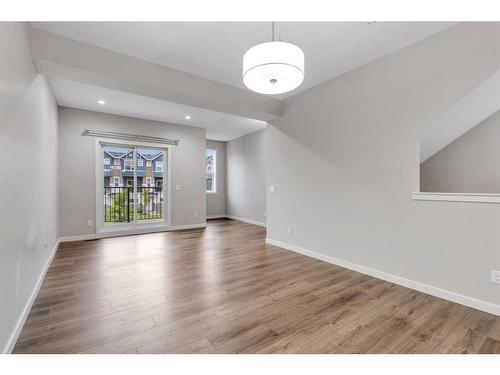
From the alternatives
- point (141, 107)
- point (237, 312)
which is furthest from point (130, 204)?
point (237, 312)

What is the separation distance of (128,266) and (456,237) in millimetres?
3881

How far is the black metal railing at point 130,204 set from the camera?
541 cm

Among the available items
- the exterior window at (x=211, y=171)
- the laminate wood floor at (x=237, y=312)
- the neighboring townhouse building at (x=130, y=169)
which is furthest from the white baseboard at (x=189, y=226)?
the laminate wood floor at (x=237, y=312)

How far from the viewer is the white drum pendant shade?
1.61 metres

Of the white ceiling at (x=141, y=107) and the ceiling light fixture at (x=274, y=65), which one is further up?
the white ceiling at (x=141, y=107)

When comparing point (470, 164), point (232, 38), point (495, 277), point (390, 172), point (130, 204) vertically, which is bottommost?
point (495, 277)

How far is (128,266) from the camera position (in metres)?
3.25

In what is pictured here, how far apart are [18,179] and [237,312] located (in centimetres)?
211

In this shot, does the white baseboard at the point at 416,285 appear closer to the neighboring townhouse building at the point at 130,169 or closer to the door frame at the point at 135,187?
the door frame at the point at 135,187

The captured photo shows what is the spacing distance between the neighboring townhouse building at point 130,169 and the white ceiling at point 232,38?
10.6 feet

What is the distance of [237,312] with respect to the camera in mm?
2072

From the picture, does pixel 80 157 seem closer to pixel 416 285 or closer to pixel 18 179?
pixel 18 179
